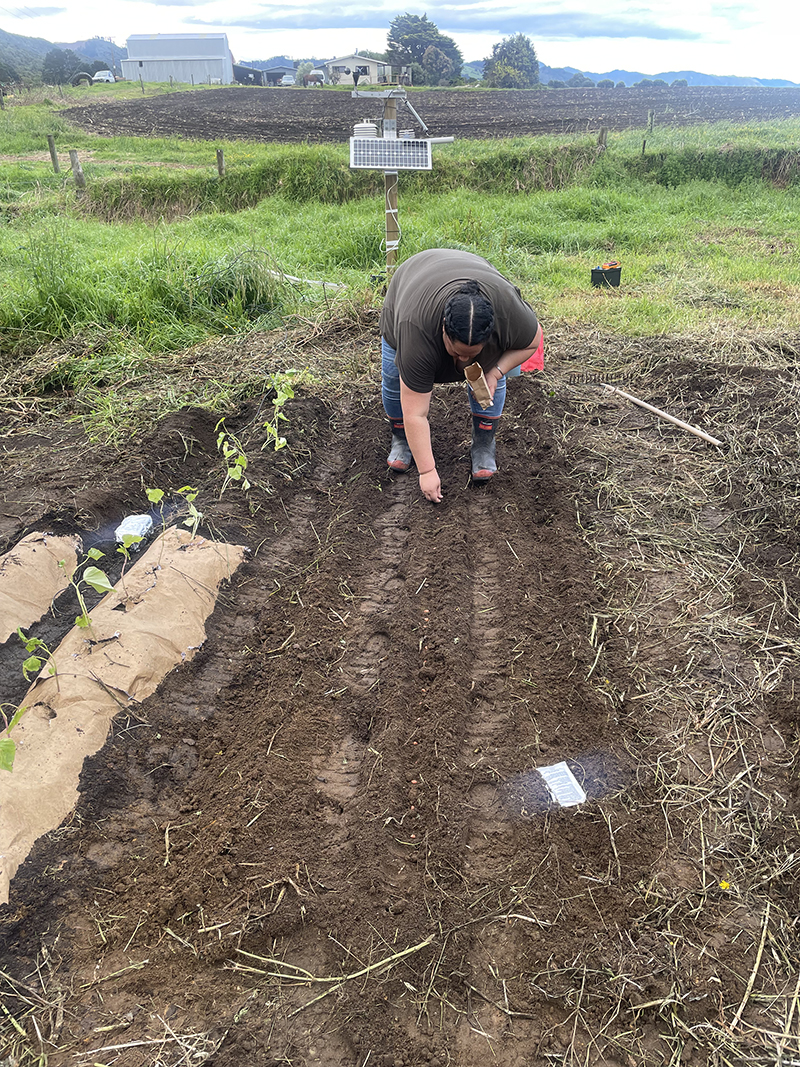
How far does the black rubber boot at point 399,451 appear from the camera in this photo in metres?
4.04

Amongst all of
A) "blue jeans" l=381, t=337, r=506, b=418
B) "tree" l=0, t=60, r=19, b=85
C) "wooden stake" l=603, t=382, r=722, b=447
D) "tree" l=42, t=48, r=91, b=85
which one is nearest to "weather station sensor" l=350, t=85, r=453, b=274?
"wooden stake" l=603, t=382, r=722, b=447

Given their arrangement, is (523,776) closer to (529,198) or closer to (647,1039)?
(647,1039)

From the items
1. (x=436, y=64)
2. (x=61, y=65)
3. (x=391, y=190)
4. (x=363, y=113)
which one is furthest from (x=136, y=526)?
(x=436, y=64)

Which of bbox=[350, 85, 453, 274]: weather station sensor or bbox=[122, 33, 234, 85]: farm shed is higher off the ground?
bbox=[122, 33, 234, 85]: farm shed

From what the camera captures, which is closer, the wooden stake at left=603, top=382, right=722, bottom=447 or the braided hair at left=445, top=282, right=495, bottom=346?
the braided hair at left=445, top=282, right=495, bottom=346

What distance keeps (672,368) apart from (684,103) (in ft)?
111

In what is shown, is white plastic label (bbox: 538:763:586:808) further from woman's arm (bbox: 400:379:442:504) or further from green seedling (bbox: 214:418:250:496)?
green seedling (bbox: 214:418:250:496)

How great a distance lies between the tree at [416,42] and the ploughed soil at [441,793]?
157ft

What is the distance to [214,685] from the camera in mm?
2797

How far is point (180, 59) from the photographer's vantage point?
4750 cm

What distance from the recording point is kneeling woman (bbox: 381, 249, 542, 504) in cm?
265

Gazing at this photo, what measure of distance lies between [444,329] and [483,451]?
124 cm

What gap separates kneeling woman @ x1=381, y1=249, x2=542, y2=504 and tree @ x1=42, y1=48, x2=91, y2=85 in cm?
4228

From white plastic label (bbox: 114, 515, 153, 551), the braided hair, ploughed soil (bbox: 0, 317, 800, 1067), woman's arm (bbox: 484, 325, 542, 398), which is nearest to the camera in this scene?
ploughed soil (bbox: 0, 317, 800, 1067)
